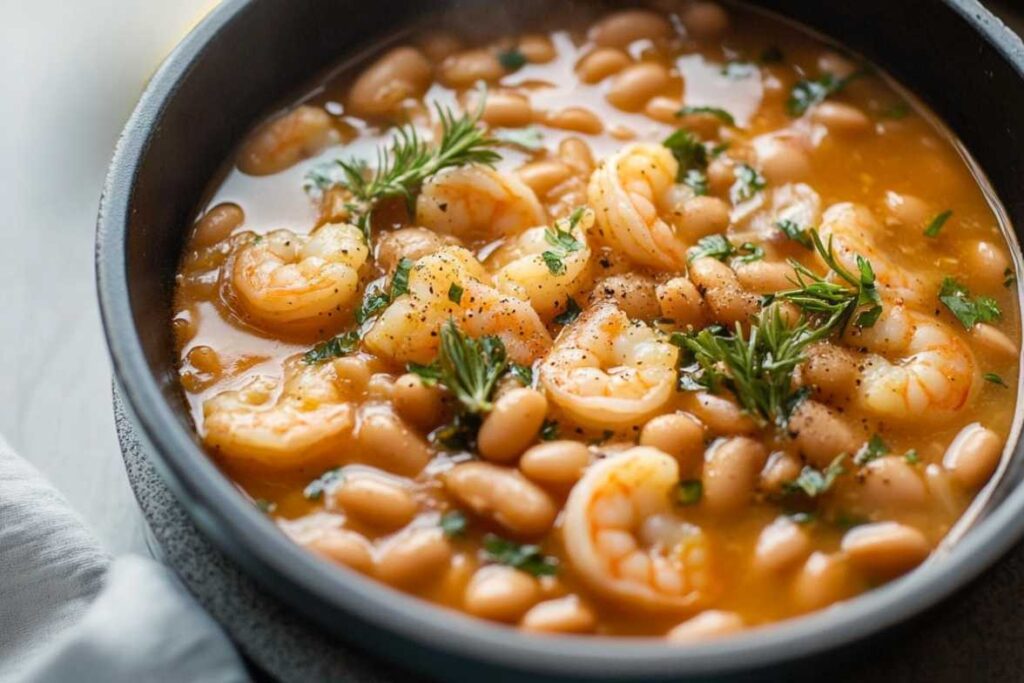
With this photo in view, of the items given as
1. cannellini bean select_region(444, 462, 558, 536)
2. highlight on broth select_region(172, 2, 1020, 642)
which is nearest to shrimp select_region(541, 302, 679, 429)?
highlight on broth select_region(172, 2, 1020, 642)

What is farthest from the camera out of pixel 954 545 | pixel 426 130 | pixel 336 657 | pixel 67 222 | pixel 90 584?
pixel 67 222

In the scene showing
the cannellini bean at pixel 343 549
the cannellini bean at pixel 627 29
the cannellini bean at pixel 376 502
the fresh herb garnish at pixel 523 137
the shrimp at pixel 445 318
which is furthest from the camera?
the cannellini bean at pixel 627 29

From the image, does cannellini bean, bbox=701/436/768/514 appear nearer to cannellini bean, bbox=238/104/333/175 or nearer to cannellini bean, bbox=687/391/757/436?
cannellini bean, bbox=687/391/757/436

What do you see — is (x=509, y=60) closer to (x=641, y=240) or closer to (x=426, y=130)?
(x=426, y=130)

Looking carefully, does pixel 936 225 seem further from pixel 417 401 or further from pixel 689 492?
pixel 417 401

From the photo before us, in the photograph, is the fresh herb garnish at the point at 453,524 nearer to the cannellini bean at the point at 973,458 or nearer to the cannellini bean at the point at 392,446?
the cannellini bean at the point at 392,446

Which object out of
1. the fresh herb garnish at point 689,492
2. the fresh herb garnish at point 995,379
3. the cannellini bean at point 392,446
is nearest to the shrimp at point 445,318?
the cannellini bean at point 392,446

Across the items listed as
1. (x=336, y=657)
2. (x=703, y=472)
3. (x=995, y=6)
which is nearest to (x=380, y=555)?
(x=336, y=657)
